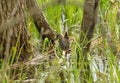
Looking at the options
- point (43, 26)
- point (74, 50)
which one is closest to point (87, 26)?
point (74, 50)

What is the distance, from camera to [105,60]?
9.29 feet

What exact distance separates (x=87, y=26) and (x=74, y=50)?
0.92ft

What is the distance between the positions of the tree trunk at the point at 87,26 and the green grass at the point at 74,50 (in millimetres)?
41

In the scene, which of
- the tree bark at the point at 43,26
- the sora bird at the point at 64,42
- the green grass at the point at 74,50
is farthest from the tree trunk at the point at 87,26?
the tree bark at the point at 43,26

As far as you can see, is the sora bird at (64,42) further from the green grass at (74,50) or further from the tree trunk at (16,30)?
the tree trunk at (16,30)

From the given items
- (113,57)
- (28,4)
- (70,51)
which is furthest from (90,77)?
(28,4)

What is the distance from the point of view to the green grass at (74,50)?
2.32 m

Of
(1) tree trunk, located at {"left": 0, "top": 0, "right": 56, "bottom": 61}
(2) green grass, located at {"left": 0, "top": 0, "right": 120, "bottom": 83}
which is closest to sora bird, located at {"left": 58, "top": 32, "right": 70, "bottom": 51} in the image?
(2) green grass, located at {"left": 0, "top": 0, "right": 120, "bottom": 83}

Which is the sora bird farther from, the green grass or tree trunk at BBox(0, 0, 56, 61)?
tree trunk at BBox(0, 0, 56, 61)

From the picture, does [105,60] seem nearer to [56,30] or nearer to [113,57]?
[113,57]

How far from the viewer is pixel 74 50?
104 inches

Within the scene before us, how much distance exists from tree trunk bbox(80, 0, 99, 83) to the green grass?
41 mm

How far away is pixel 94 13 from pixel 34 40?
1074 millimetres

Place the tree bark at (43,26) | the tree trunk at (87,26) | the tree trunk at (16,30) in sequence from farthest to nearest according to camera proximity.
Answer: the tree bark at (43,26)
the tree trunk at (16,30)
the tree trunk at (87,26)
